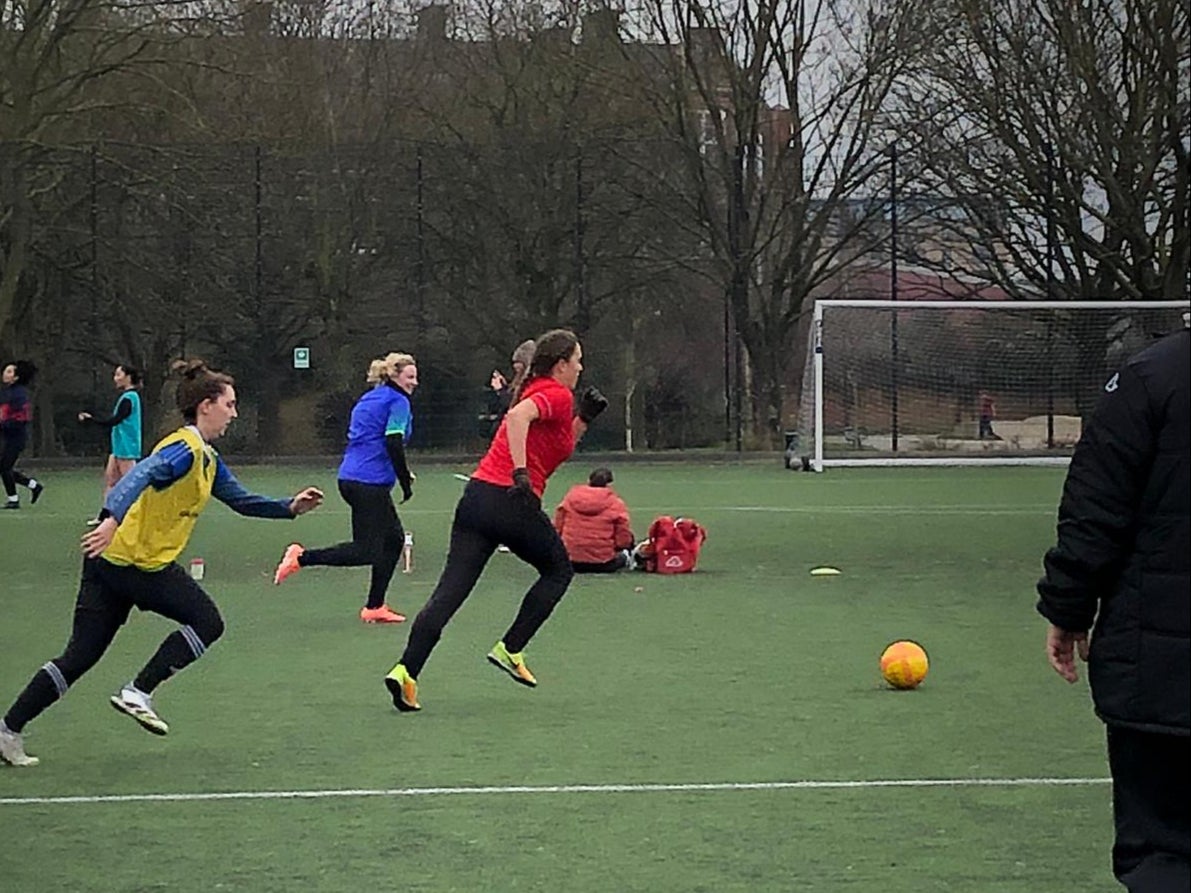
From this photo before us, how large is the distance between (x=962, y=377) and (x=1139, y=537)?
29.5m

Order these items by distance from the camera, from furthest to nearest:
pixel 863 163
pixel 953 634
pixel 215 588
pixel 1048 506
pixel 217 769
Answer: pixel 863 163
pixel 1048 506
pixel 215 588
pixel 953 634
pixel 217 769

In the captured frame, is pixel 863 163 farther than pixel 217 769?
Yes

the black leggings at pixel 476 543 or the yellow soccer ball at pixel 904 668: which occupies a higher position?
the black leggings at pixel 476 543

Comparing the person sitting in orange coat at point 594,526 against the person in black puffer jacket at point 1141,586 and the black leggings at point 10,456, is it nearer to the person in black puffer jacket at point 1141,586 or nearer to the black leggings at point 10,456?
the black leggings at point 10,456

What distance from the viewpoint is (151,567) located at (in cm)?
854

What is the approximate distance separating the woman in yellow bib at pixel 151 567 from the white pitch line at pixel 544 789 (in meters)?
0.85

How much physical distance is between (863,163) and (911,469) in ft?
30.6

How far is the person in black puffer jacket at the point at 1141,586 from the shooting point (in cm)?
432

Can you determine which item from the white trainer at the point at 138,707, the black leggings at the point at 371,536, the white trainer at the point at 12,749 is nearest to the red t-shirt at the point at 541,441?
the white trainer at the point at 138,707

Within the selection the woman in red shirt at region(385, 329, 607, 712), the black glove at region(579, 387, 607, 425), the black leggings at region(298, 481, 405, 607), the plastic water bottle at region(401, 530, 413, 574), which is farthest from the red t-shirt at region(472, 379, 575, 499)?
the plastic water bottle at region(401, 530, 413, 574)

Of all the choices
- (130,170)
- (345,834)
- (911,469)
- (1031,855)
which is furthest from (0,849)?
(130,170)

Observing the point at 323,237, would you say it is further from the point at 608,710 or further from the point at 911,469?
the point at 608,710

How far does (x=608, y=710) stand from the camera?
31.7ft

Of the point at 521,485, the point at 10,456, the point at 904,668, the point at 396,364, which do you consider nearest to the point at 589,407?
the point at 521,485
